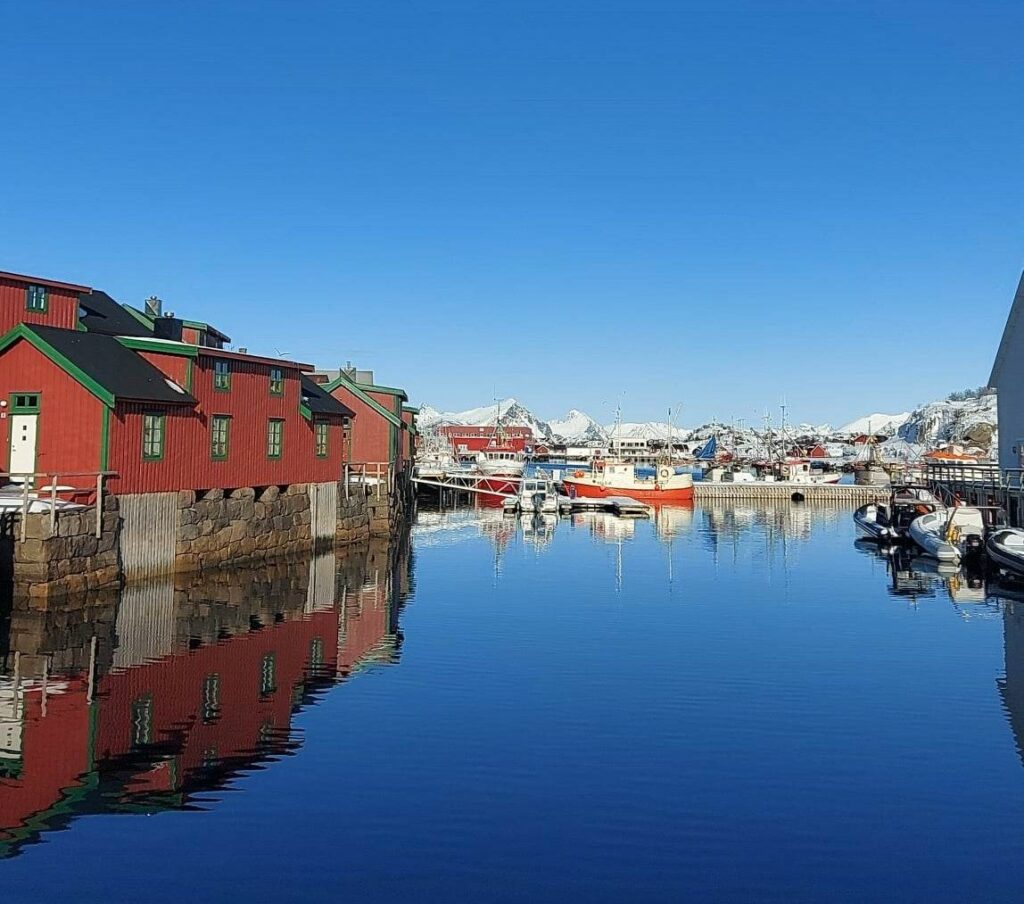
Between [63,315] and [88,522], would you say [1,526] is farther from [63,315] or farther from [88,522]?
[63,315]

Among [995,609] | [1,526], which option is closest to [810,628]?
[995,609]

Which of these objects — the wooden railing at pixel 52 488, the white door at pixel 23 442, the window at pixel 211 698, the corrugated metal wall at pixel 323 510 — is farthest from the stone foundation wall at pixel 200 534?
the window at pixel 211 698

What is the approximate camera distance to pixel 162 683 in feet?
62.8

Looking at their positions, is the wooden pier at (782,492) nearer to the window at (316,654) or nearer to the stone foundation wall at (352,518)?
the stone foundation wall at (352,518)

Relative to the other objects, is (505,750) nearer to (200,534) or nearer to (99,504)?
(99,504)

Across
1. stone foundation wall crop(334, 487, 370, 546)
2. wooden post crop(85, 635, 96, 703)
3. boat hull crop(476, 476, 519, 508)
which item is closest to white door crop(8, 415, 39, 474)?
wooden post crop(85, 635, 96, 703)

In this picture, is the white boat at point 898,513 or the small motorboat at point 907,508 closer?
the white boat at point 898,513

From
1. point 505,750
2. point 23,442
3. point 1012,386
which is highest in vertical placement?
point 1012,386

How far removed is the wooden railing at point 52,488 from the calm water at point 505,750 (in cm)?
244

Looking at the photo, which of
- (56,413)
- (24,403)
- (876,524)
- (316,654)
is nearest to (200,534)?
(56,413)

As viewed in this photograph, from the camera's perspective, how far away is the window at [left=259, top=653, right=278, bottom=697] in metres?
19.1

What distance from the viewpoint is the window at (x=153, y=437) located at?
31.5m

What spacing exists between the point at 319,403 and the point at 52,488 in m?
19.1

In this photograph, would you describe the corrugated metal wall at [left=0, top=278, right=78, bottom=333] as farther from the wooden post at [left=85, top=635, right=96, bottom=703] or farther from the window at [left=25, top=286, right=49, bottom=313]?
the wooden post at [left=85, top=635, right=96, bottom=703]
